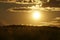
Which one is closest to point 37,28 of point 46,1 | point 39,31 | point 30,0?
point 39,31

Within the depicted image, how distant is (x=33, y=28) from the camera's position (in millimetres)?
3752

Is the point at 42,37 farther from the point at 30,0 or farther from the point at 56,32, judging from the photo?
the point at 30,0

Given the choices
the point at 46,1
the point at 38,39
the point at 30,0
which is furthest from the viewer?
the point at 30,0

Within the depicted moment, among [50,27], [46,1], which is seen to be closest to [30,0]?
[46,1]

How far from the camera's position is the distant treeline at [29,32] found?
3.64 m

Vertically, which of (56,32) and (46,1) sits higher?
(56,32)

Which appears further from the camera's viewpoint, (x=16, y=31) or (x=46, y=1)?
(x=46, y=1)

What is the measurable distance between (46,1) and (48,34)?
639cm

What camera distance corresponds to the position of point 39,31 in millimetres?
3713

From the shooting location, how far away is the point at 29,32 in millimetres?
3711

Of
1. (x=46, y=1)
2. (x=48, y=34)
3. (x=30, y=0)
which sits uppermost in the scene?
(x=48, y=34)

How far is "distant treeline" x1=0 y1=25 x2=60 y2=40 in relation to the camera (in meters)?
3.64

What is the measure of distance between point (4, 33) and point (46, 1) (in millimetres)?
6409

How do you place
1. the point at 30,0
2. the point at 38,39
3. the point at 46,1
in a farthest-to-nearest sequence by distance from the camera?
the point at 30,0, the point at 46,1, the point at 38,39
